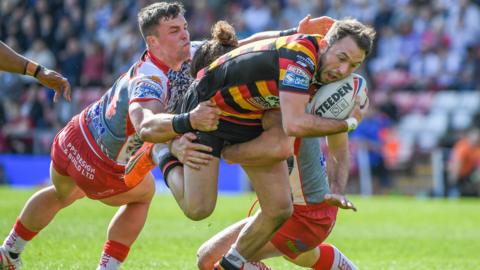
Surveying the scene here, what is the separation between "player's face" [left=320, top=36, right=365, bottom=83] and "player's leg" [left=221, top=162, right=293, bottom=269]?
0.81 metres

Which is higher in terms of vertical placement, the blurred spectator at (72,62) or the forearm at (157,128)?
the forearm at (157,128)

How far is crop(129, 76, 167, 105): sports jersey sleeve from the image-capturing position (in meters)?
7.09

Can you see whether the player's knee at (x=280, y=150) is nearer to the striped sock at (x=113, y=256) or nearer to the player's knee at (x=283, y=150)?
the player's knee at (x=283, y=150)

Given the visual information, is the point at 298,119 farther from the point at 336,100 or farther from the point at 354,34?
the point at 354,34

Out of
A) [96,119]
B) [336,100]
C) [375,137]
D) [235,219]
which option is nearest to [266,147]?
[336,100]

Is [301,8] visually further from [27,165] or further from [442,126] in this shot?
[27,165]

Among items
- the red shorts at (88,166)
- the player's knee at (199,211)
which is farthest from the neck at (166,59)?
the player's knee at (199,211)

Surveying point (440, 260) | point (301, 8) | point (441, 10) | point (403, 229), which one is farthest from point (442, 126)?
point (440, 260)

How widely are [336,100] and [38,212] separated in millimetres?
2821

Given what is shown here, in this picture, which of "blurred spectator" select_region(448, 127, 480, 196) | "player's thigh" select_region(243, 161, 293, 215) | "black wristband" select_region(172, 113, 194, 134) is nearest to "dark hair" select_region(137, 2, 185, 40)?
"black wristband" select_region(172, 113, 194, 134)

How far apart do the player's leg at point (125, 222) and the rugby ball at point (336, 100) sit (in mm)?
1842

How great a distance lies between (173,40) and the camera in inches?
298

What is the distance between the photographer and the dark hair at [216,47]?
24.2ft

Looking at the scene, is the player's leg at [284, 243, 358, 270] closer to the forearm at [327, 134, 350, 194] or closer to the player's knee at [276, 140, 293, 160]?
the forearm at [327, 134, 350, 194]
